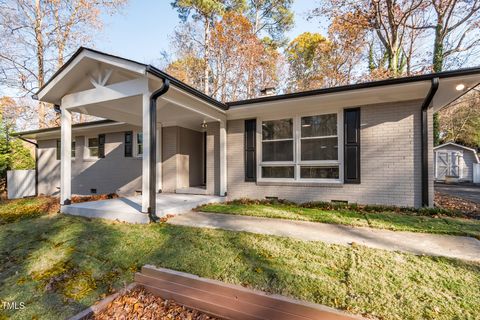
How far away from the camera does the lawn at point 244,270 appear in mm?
2045

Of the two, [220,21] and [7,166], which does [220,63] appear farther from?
[7,166]

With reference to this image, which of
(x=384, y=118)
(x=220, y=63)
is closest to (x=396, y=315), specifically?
(x=384, y=118)

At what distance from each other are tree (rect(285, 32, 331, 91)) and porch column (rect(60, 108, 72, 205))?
52.3 feet

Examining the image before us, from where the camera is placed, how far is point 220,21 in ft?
51.3

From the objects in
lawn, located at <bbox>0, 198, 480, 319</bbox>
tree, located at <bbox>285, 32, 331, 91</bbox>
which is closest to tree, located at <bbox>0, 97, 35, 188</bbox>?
lawn, located at <bbox>0, 198, 480, 319</bbox>

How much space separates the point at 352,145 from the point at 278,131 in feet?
7.03

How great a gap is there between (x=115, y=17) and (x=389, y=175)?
18071mm

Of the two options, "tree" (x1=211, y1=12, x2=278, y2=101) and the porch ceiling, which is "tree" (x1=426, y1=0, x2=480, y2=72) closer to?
"tree" (x1=211, y1=12, x2=278, y2=101)

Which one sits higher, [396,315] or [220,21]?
[220,21]

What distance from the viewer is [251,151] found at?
720 centimetres

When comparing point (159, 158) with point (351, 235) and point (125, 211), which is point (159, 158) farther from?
point (351, 235)

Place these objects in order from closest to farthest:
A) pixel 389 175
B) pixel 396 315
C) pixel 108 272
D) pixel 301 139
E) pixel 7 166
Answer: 1. pixel 396 315
2. pixel 108 272
3. pixel 389 175
4. pixel 301 139
5. pixel 7 166

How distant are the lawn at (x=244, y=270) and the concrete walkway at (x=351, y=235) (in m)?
0.29

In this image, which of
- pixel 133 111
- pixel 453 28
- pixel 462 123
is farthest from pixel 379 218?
pixel 462 123
